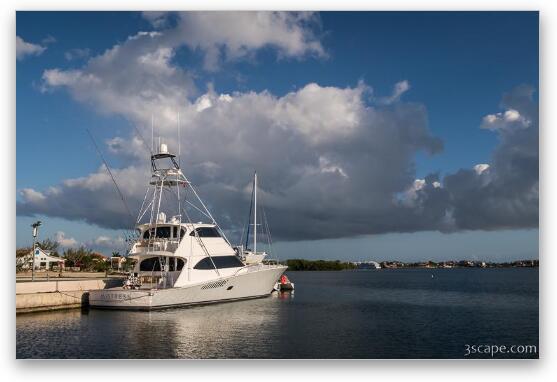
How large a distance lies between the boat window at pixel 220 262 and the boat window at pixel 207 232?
1216mm

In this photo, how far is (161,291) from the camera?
2122cm

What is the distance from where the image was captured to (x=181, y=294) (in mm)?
21922

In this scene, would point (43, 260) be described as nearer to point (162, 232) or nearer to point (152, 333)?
point (162, 232)

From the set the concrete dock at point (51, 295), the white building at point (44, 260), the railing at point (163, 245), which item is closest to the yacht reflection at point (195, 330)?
the concrete dock at point (51, 295)

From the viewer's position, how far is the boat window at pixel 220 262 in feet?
75.9

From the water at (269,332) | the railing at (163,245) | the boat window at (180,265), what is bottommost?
the water at (269,332)

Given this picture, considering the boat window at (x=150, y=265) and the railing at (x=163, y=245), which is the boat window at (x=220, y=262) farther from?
the boat window at (x=150, y=265)

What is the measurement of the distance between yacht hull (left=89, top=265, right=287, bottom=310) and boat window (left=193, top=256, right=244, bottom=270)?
0.60m

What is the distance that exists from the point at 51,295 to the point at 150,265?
4681mm

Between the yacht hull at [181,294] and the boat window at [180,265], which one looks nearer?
the yacht hull at [181,294]

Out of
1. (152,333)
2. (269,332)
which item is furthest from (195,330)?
(269,332)

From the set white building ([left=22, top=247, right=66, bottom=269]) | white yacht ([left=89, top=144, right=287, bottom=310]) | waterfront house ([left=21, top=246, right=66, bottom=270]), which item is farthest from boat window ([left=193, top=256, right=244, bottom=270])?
white building ([left=22, top=247, right=66, bottom=269])

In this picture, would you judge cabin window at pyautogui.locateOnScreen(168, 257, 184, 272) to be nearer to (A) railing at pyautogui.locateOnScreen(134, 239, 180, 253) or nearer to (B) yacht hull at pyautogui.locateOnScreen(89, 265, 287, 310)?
(A) railing at pyautogui.locateOnScreen(134, 239, 180, 253)

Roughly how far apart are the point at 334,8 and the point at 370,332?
10.6m
